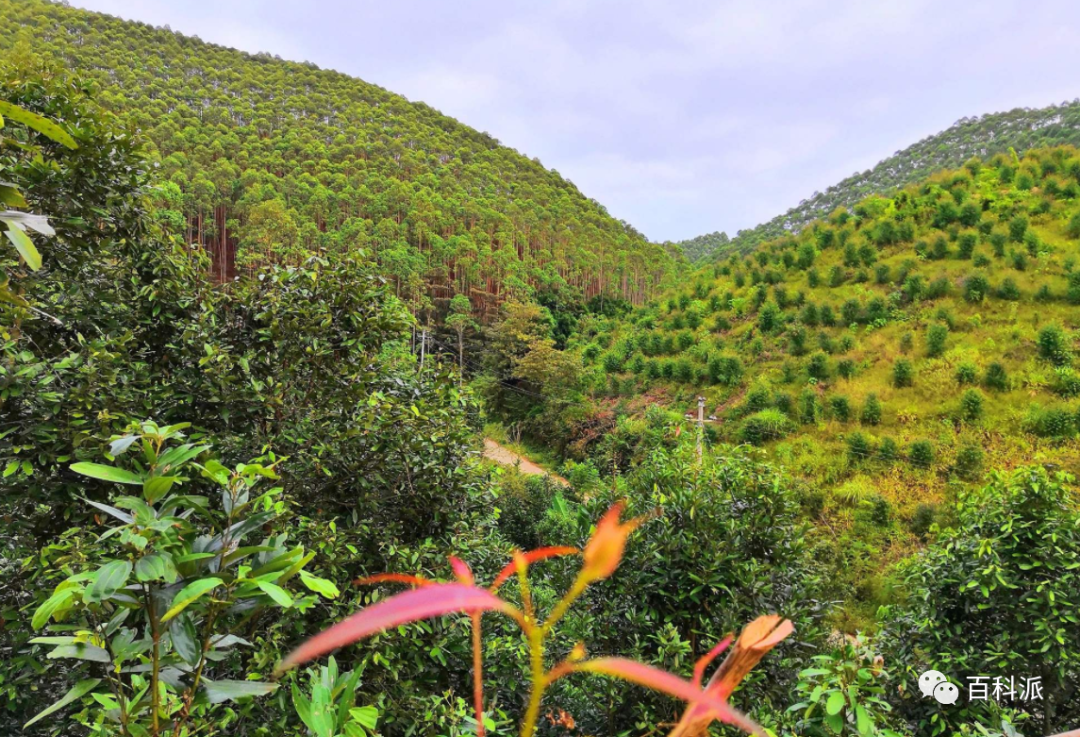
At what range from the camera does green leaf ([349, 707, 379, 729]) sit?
70cm

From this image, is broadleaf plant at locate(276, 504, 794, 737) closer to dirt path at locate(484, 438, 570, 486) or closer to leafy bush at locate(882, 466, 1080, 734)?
leafy bush at locate(882, 466, 1080, 734)

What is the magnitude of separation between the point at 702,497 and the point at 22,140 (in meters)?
3.35

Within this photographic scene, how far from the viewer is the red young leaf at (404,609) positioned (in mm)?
191

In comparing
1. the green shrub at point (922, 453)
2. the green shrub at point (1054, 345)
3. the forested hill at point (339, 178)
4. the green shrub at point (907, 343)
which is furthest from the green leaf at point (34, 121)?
the forested hill at point (339, 178)

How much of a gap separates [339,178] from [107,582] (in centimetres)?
3321

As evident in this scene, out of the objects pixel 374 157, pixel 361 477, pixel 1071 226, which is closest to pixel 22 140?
pixel 361 477

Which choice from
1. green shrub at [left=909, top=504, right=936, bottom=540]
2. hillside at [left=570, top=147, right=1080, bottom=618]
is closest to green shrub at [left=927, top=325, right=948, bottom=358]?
hillside at [left=570, top=147, right=1080, bottom=618]

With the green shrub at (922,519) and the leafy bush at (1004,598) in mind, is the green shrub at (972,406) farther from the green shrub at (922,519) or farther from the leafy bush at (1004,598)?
the leafy bush at (1004,598)

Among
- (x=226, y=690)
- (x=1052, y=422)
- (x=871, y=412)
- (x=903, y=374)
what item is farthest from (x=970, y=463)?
(x=226, y=690)

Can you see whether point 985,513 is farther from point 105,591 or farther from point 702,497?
point 105,591

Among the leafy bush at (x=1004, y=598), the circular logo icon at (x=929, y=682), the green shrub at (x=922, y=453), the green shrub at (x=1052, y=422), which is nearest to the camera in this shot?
the circular logo icon at (x=929, y=682)

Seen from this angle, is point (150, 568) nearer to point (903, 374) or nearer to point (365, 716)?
point (365, 716)

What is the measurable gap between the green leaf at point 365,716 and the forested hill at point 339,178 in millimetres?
20179

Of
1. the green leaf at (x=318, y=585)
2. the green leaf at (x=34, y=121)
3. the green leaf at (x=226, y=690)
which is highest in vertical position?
the green leaf at (x=34, y=121)
